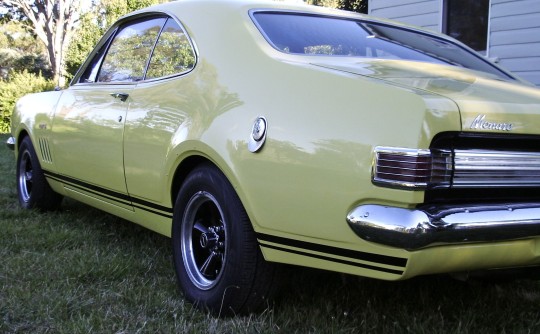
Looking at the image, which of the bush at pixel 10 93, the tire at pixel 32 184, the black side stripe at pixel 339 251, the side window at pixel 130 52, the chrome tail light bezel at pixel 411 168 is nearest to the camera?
the chrome tail light bezel at pixel 411 168

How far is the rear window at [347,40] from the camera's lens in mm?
2748

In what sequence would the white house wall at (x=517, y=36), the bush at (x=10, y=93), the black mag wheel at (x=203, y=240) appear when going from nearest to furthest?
the black mag wheel at (x=203, y=240) → the white house wall at (x=517, y=36) → the bush at (x=10, y=93)

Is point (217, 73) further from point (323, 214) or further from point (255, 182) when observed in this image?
point (323, 214)

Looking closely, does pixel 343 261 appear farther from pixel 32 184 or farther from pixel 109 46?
pixel 32 184

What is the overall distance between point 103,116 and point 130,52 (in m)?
0.50

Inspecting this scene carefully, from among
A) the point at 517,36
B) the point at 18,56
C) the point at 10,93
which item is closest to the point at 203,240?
the point at 517,36

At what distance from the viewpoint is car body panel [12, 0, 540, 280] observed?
1979 mm

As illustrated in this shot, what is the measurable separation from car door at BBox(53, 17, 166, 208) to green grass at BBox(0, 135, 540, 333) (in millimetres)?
448

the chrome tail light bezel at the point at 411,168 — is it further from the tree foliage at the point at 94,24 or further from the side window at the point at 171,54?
the tree foliage at the point at 94,24

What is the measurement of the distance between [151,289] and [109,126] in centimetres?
104

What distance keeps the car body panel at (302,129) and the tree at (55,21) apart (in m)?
18.0

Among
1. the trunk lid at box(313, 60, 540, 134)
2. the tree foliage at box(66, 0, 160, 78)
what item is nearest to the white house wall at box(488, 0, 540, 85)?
the trunk lid at box(313, 60, 540, 134)

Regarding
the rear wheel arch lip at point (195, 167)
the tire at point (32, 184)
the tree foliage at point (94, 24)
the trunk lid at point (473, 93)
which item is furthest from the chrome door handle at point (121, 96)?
the tree foliage at point (94, 24)

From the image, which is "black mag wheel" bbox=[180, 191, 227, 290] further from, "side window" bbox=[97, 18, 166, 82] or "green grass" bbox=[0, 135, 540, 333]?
"side window" bbox=[97, 18, 166, 82]
